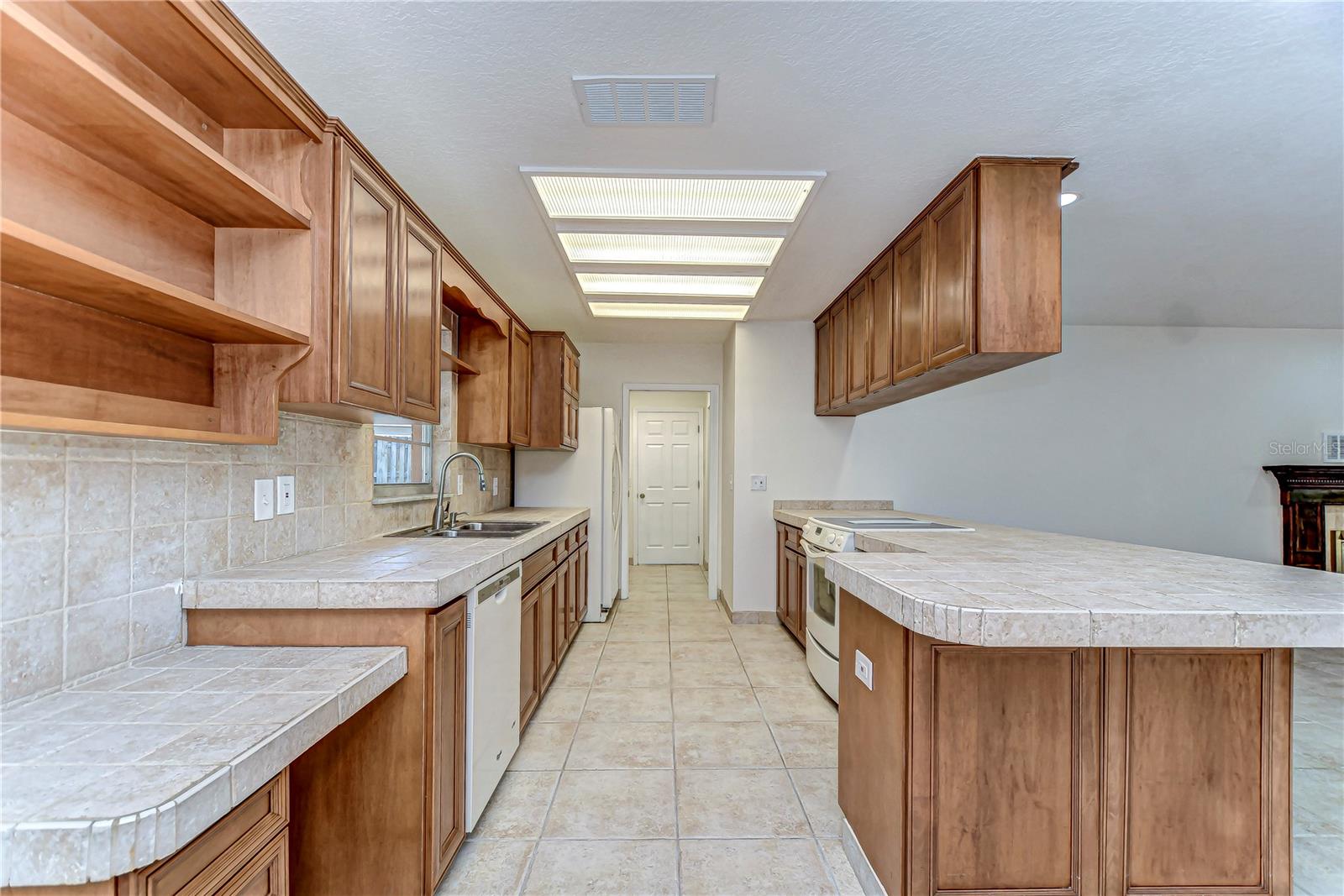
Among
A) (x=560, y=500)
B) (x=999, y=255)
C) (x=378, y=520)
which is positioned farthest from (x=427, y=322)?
(x=560, y=500)

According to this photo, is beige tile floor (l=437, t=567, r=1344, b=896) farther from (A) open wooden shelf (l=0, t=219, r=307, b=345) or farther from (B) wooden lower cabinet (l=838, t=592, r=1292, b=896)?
(A) open wooden shelf (l=0, t=219, r=307, b=345)

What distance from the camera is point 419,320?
2207 mm


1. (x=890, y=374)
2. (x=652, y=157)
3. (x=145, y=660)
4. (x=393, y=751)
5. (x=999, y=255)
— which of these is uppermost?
(x=652, y=157)

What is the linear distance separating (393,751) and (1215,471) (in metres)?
6.09

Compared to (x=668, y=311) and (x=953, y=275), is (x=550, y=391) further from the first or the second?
(x=953, y=275)

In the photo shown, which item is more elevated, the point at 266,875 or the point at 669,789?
the point at 266,875

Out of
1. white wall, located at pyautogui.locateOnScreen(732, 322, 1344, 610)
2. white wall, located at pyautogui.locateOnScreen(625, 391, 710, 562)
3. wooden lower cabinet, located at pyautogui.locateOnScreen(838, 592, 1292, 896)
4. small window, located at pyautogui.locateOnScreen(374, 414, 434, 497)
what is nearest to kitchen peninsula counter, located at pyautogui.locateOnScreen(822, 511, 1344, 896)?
wooden lower cabinet, located at pyautogui.locateOnScreen(838, 592, 1292, 896)

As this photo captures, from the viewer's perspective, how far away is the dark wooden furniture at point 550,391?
401 cm

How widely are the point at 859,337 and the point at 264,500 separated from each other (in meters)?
3.09

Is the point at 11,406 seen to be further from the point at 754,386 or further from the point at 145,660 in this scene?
the point at 754,386

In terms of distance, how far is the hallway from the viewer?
1733mm

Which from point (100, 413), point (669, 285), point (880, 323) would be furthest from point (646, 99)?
point (880, 323)

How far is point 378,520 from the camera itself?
2518mm

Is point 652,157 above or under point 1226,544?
above
